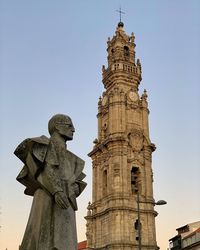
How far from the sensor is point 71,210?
4.78m

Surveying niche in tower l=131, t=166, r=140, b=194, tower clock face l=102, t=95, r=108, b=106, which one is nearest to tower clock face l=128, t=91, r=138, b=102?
tower clock face l=102, t=95, r=108, b=106

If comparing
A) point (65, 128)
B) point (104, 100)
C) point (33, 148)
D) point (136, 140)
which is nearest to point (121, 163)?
point (136, 140)

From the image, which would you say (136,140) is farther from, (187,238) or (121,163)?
(187,238)

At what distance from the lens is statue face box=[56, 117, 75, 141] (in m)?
5.06

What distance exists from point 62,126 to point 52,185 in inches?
31.2

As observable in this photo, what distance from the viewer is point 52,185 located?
181 inches

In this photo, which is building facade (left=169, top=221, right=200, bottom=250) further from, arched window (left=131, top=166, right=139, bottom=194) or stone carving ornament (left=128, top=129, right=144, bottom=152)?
stone carving ornament (left=128, top=129, right=144, bottom=152)

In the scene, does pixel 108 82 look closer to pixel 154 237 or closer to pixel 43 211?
pixel 154 237

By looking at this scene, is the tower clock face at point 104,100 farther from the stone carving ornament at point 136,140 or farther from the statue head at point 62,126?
the statue head at point 62,126

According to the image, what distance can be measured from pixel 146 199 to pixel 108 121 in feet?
32.4

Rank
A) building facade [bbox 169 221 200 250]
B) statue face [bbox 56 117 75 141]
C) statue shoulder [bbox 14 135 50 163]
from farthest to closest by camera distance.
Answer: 1. building facade [bbox 169 221 200 250]
2. statue face [bbox 56 117 75 141]
3. statue shoulder [bbox 14 135 50 163]

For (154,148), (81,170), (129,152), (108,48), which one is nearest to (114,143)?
(129,152)

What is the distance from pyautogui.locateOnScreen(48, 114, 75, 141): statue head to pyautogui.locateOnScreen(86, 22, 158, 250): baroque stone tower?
38.7 m

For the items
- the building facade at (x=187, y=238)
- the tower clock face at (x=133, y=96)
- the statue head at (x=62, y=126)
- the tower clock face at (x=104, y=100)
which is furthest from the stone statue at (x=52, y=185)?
the tower clock face at (x=104, y=100)
